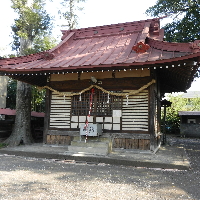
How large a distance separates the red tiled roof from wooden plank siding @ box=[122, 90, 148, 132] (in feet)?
4.76

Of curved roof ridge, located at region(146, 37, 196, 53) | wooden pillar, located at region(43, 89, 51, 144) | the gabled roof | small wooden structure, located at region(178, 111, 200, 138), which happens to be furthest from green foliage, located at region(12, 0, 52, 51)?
small wooden structure, located at region(178, 111, 200, 138)

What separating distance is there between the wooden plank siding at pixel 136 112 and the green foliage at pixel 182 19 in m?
6.84

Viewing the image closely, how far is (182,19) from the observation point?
12602 mm

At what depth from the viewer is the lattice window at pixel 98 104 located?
24.7 feet

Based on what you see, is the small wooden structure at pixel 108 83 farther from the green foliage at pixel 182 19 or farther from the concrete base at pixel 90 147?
the green foliage at pixel 182 19

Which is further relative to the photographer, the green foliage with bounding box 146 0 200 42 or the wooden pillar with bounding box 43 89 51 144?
the green foliage with bounding box 146 0 200 42

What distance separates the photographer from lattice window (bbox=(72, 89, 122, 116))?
7.53 meters

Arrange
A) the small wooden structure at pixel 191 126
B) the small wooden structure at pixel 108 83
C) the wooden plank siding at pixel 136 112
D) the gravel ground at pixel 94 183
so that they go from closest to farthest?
the gravel ground at pixel 94 183
the small wooden structure at pixel 108 83
the wooden plank siding at pixel 136 112
the small wooden structure at pixel 191 126

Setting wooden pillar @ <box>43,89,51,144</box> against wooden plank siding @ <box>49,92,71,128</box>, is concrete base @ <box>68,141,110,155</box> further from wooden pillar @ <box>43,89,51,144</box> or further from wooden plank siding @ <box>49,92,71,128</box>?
wooden pillar @ <box>43,89,51,144</box>

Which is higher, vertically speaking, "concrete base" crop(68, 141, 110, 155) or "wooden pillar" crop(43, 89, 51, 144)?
"wooden pillar" crop(43, 89, 51, 144)

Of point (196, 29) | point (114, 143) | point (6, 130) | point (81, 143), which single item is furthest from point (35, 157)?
point (196, 29)

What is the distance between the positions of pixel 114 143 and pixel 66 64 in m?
3.30

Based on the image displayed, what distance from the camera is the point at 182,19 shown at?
12.6 meters

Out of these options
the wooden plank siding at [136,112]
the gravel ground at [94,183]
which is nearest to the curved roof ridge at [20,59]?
the wooden plank siding at [136,112]
